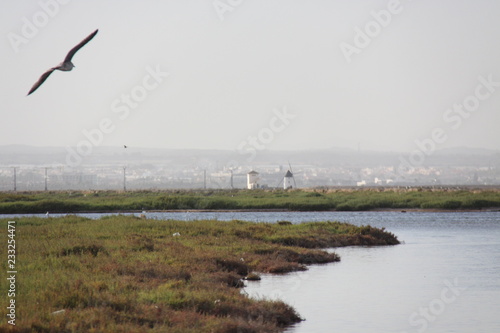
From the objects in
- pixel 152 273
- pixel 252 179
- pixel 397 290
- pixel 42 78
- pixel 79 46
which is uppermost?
pixel 79 46

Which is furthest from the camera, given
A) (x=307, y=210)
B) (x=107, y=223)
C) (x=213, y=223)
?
(x=307, y=210)

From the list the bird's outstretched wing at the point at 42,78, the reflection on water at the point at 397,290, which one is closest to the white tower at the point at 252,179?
the reflection on water at the point at 397,290

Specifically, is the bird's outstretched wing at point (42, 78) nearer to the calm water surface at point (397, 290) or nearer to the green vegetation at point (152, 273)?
the green vegetation at point (152, 273)

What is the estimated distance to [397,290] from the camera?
978 inches

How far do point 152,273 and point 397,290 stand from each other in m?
7.88

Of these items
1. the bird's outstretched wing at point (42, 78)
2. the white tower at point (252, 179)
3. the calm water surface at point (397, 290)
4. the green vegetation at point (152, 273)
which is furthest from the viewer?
the white tower at point (252, 179)

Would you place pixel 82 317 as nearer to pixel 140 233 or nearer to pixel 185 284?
pixel 185 284

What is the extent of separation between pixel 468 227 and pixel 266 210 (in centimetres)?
3517

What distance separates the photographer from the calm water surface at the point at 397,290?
19422mm

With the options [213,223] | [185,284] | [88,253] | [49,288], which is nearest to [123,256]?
[88,253]

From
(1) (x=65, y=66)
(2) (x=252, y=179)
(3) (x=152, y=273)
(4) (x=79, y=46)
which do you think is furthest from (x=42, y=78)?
(2) (x=252, y=179)

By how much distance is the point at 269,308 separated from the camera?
60.7 ft

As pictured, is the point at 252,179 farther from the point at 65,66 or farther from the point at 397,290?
the point at 65,66

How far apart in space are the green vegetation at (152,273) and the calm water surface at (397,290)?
46.4 inches
